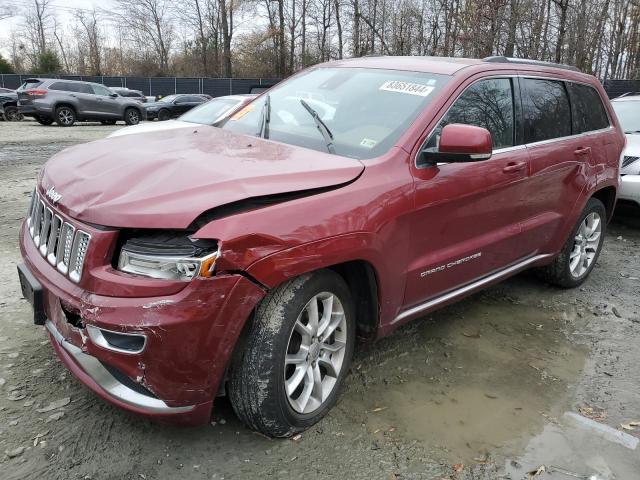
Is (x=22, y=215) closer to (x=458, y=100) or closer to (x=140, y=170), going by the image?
(x=140, y=170)

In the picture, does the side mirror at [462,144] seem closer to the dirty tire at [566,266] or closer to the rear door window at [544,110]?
the rear door window at [544,110]

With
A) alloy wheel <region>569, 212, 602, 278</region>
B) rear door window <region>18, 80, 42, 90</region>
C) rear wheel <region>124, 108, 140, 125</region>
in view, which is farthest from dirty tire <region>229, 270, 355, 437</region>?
rear wheel <region>124, 108, 140, 125</region>

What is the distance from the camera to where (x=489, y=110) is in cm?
352

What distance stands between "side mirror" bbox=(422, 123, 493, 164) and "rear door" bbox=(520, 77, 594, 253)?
1.07 meters

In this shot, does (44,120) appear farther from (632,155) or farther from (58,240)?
(58,240)

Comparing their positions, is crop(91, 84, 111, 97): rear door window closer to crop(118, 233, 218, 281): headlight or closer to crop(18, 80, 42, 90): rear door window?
crop(18, 80, 42, 90): rear door window

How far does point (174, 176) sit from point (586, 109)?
3656 millimetres

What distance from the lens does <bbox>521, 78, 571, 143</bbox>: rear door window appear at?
384 centimetres

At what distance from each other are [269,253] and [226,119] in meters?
1.86

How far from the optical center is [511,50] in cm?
1703

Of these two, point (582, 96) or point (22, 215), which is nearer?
point (582, 96)

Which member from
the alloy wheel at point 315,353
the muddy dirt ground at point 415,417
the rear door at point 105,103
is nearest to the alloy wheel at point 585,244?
the muddy dirt ground at point 415,417

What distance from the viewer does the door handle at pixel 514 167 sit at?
350 cm

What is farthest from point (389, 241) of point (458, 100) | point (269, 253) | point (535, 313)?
point (535, 313)
